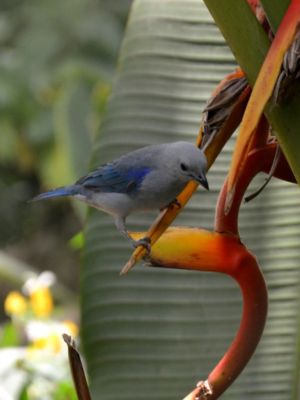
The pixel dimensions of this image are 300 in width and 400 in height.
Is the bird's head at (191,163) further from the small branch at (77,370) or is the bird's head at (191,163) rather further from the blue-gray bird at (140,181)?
the small branch at (77,370)

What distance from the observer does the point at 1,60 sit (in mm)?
4684

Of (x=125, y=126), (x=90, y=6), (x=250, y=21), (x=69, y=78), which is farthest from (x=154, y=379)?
(x=90, y=6)

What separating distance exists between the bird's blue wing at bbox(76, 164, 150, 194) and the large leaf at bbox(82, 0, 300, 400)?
257 mm

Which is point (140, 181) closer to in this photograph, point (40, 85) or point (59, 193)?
point (59, 193)

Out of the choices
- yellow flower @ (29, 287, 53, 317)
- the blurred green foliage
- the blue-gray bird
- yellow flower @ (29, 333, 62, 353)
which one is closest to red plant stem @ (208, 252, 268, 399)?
the blue-gray bird

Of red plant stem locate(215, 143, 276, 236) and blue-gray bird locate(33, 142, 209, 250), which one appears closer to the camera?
red plant stem locate(215, 143, 276, 236)

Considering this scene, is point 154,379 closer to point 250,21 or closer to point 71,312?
point 250,21

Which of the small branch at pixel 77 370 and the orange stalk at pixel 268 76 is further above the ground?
the orange stalk at pixel 268 76

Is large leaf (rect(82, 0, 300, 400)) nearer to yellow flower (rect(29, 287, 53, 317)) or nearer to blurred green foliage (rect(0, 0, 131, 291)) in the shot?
yellow flower (rect(29, 287, 53, 317))

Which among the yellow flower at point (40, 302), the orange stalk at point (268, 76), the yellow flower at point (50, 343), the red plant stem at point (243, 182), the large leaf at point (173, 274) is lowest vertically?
the yellow flower at point (40, 302)

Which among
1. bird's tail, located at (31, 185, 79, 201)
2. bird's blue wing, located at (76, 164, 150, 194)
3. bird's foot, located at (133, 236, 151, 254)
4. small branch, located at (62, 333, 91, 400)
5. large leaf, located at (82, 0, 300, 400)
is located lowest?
large leaf, located at (82, 0, 300, 400)

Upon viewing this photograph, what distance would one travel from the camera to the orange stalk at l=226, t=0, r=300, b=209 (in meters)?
0.67

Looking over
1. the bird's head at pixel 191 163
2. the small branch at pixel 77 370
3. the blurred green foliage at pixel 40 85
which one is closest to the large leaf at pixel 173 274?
the bird's head at pixel 191 163

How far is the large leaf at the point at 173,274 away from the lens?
1.26m
